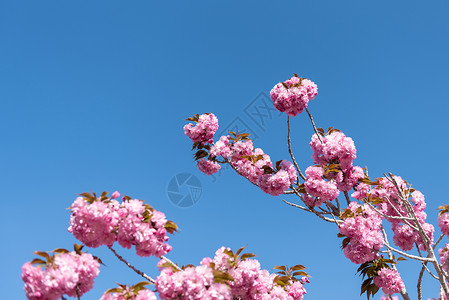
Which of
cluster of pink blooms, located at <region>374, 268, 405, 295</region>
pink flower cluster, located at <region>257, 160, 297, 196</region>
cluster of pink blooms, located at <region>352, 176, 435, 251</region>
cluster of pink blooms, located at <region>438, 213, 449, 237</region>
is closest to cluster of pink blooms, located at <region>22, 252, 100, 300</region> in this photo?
pink flower cluster, located at <region>257, 160, 297, 196</region>

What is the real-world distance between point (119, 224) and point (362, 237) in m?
3.73

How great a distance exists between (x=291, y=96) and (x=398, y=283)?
3599 mm

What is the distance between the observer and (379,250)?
5.64 m

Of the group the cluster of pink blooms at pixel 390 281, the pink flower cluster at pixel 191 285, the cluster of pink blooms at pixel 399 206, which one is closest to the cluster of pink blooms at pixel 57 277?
the pink flower cluster at pixel 191 285

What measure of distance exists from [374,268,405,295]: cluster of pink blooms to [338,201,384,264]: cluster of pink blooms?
0.28 metres

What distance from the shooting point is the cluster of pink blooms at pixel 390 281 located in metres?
5.40

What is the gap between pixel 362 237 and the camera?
18.0 ft

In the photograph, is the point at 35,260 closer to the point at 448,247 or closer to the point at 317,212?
the point at 317,212

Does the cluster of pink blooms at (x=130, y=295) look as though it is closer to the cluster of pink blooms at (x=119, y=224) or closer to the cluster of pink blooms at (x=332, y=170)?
the cluster of pink blooms at (x=119, y=224)

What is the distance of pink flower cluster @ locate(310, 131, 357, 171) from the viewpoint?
6289 millimetres

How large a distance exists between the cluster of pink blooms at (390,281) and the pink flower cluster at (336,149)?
1908 mm

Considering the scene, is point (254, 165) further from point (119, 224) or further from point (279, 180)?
point (119, 224)

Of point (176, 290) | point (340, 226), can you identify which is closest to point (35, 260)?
point (176, 290)

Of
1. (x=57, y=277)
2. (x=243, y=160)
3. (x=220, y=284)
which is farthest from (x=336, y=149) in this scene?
(x=57, y=277)
